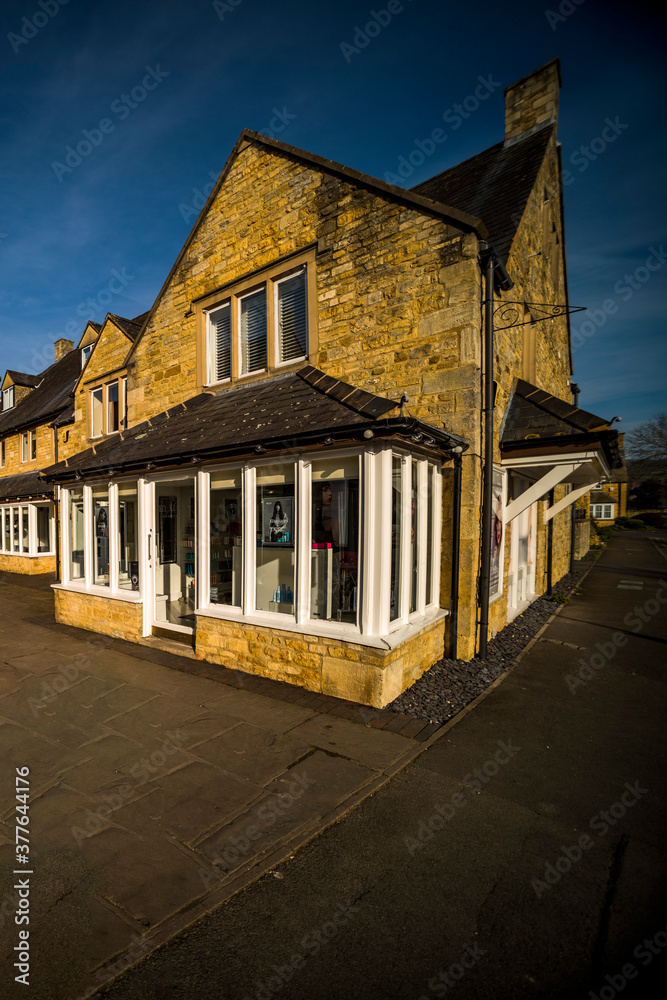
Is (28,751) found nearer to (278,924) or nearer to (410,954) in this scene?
(278,924)

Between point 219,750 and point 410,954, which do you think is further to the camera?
point 219,750

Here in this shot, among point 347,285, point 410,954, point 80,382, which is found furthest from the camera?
point 80,382

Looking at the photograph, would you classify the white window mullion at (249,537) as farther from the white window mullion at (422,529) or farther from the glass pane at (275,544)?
the white window mullion at (422,529)

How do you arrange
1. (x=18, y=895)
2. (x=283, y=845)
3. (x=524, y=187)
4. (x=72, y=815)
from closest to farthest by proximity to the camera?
(x=18, y=895), (x=283, y=845), (x=72, y=815), (x=524, y=187)

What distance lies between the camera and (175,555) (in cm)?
930

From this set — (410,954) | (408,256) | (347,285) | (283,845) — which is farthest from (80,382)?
(410,954)

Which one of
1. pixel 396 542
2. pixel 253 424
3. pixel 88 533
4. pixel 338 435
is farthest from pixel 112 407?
pixel 396 542

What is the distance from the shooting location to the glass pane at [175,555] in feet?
28.6

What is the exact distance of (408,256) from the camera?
22.1 feet

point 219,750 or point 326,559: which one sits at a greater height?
point 326,559

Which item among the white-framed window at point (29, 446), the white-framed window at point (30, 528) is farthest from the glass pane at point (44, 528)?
the white-framed window at point (29, 446)

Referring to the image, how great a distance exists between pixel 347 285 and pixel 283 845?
705 cm
